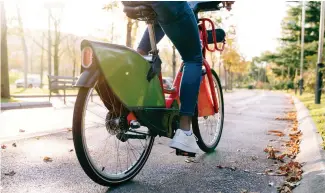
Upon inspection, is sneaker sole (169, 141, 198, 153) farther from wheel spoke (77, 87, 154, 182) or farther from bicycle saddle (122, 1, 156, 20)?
bicycle saddle (122, 1, 156, 20)

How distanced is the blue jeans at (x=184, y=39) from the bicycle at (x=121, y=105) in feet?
0.34

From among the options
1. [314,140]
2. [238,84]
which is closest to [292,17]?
[314,140]

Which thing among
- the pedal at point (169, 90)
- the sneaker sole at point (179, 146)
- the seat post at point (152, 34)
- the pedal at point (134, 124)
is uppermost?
the seat post at point (152, 34)

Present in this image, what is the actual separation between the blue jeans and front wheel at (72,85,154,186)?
1.48ft

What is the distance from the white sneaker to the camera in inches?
105

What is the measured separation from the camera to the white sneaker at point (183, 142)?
2660 millimetres

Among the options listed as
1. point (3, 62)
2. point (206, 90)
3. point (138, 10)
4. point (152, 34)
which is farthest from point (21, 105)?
point (138, 10)

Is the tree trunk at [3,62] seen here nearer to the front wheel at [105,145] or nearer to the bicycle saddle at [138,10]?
the front wheel at [105,145]

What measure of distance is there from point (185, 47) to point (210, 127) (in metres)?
1.31

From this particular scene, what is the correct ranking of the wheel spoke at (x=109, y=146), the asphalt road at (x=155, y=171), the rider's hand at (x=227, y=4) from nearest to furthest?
the wheel spoke at (x=109, y=146)
the asphalt road at (x=155, y=171)
the rider's hand at (x=227, y=4)

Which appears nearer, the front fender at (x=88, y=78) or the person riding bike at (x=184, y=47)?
the front fender at (x=88, y=78)

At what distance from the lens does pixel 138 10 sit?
2.41m

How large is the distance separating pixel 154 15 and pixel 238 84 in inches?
3406

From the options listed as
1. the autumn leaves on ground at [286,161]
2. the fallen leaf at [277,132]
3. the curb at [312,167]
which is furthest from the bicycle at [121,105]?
the fallen leaf at [277,132]
